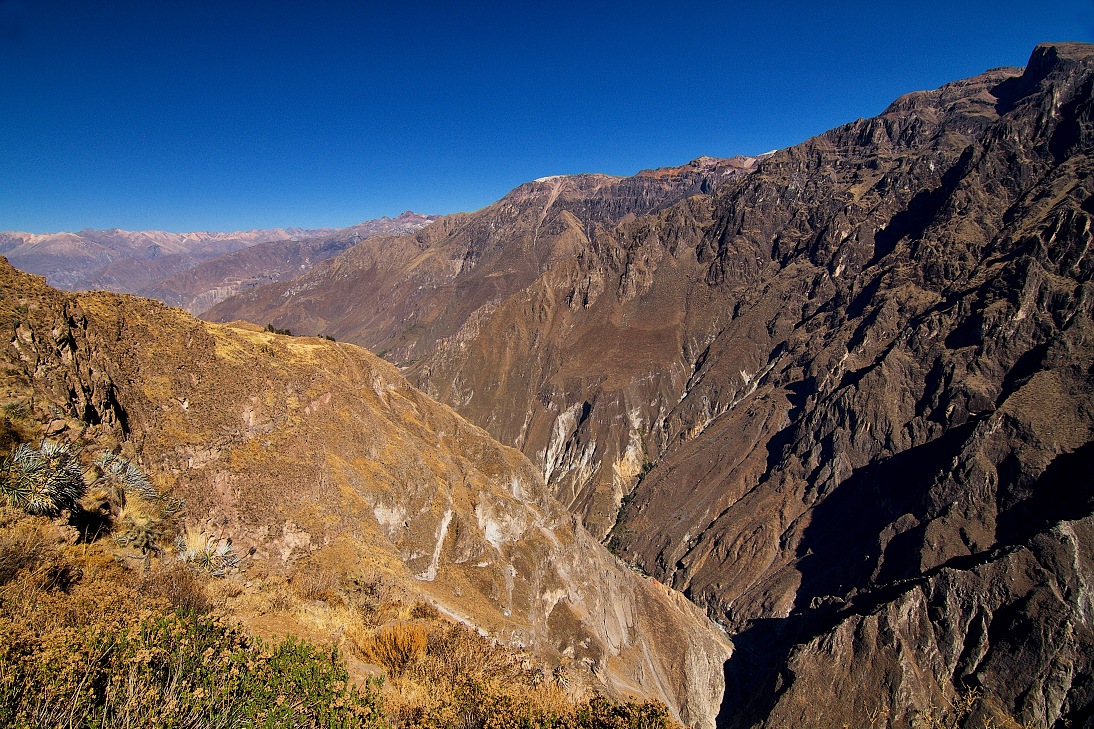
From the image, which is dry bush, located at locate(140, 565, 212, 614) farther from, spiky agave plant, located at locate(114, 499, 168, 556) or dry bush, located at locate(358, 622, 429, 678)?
dry bush, located at locate(358, 622, 429, 678)

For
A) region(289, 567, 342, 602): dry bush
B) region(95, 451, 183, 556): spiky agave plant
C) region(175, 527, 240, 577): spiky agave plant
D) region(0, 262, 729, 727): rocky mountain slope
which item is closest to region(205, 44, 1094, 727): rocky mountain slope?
region(0, 262, 729, 727): rocky mountain slope

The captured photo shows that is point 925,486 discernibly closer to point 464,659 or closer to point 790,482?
point 790,482

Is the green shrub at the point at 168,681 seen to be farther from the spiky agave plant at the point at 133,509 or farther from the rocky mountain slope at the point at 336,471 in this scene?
the spiky agave plant at the point at 133,509

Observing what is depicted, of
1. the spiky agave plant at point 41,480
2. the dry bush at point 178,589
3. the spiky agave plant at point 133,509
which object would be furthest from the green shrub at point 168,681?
the spiky agave plant at point 133,509

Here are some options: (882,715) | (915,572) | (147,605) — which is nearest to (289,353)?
(147,605)

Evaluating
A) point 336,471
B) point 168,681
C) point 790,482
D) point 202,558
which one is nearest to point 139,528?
point 202,558

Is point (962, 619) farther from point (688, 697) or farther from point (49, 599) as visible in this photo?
point (49, 599)
